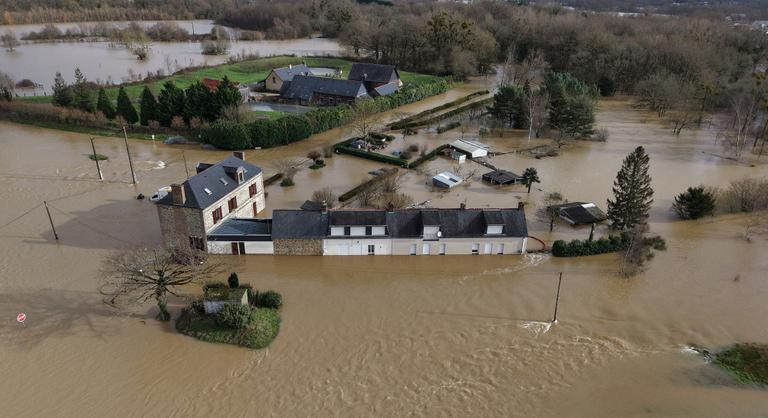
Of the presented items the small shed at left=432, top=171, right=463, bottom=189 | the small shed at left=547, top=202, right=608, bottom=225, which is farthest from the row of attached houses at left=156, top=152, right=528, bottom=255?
the small shed at left=432, top=171, right=463, bottom=189

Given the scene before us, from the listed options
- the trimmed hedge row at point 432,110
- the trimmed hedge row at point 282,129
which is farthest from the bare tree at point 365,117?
the trimmed hedge row at point 432,110

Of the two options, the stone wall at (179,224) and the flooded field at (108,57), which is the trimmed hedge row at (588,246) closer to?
the stone wall at (179,224)

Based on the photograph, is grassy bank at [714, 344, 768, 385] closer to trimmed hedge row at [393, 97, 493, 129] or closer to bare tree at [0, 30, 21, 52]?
trimmed hedge row at [393, 97, 493, 129]

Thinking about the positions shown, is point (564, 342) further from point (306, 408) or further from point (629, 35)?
point (629, 35)

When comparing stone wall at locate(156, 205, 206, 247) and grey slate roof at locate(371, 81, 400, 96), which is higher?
grey slate roof at locate(371, 81, 400, 96)

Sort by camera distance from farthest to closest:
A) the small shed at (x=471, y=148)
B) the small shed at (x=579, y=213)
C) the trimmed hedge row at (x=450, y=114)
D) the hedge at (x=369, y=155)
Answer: the trimmed hedge row at (x=450, y=114) < the small shed at (x=471, y=148) < the hedge at (x=369, y=155) < the small shed at (x=579, y=213)

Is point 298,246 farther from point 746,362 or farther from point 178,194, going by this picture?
point 746,362
